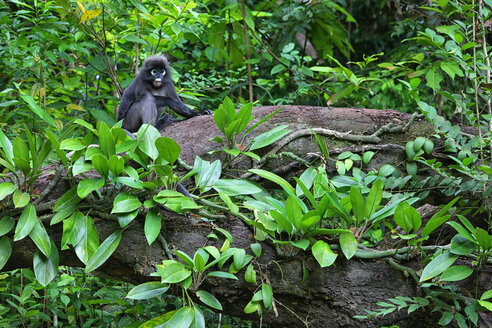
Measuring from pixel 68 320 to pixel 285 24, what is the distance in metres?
3.88

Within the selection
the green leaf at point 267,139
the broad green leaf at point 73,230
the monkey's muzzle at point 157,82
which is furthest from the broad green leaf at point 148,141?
the monkey's muzzle at point 157,82

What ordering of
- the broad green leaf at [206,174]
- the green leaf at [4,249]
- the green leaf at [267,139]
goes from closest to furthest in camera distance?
the green leaf at [4,249] → the broad green leaf at [206,174] → the green leaf at [267,139]

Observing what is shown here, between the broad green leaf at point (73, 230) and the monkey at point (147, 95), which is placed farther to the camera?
the monkey at point (147, 95)

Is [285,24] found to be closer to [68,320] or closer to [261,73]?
[261,73]

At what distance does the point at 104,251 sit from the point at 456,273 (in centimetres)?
170

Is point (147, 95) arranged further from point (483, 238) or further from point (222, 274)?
point (483, 238)

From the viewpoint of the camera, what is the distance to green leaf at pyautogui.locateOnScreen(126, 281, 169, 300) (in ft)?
7.45

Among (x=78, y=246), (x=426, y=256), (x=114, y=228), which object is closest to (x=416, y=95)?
(x=426, y=256)

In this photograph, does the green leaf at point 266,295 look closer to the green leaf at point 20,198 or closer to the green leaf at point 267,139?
the green leaf at point 267,139

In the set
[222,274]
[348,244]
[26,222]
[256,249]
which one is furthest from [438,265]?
[26,222]

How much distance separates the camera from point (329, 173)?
3.31 m

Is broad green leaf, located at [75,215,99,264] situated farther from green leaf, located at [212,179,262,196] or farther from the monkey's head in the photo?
the monkey's head

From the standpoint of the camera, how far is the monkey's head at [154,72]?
15.3 ft

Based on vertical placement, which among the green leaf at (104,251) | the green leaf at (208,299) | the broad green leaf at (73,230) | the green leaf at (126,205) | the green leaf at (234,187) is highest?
the green leaf at (234,187)
